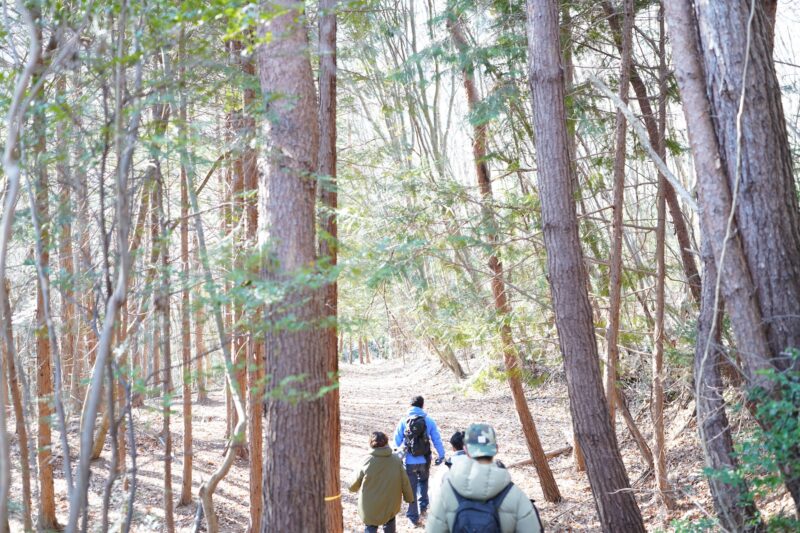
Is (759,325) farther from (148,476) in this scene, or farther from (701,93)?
(148,476)

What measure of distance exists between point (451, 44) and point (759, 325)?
302 inches

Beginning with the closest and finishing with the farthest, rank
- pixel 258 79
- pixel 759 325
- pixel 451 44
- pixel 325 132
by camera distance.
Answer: pixel 759 325 → pixel 258 79 → pixel 325 132 → pixel 451 44

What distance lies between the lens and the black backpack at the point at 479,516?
4.42 meters

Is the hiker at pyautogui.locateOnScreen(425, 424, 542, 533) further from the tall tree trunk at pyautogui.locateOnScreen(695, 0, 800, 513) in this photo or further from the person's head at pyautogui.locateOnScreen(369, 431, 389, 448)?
the person's head at pyautogui.locateOnScreen(369, 431, 389, 448)

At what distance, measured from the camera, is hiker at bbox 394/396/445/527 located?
971 centimetres


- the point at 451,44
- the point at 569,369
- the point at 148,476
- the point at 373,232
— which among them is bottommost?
the point at 148,476

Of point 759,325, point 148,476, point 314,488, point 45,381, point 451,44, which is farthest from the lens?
point 148,476

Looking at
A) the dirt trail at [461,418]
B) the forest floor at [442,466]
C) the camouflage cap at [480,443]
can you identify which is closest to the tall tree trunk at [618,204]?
the forest floor at [442,466]

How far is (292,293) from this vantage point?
17.3ft

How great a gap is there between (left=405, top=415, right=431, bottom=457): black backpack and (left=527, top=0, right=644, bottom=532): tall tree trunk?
3064 mm

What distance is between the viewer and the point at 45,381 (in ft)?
30.8

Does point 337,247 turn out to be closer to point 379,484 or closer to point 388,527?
point 379,484

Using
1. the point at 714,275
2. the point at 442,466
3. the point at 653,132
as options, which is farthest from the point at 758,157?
the point at 442,466

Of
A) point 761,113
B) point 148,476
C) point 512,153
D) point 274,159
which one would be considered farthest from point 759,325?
point 148,476
